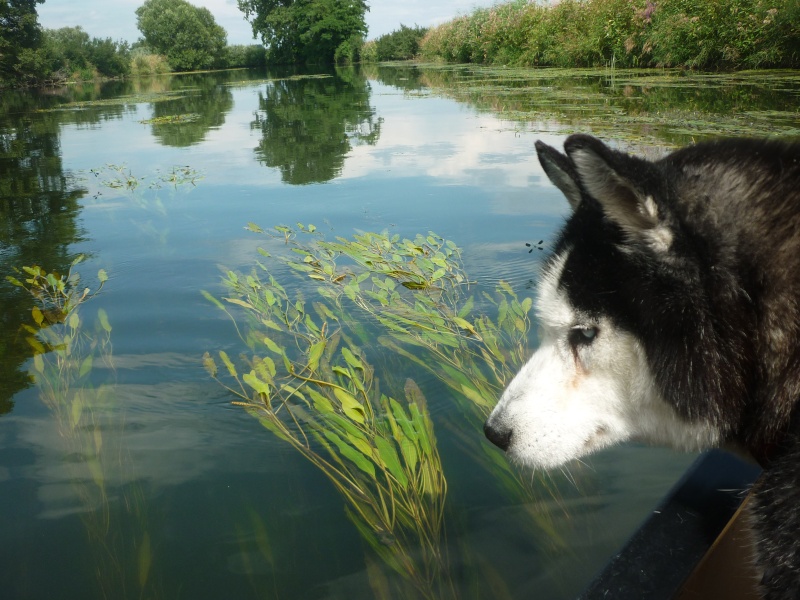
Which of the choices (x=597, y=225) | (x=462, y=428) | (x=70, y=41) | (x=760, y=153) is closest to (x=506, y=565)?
(x=462, y=428)

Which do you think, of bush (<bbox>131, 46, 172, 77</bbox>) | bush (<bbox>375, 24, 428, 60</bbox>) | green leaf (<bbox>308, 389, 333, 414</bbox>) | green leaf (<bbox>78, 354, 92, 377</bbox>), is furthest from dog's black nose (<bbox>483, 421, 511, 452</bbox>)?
bush (<bbox>131, 46, 172, 77</bbox>)

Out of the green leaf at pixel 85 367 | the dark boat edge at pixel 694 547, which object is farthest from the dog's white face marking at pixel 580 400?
the green leaf at pixel 85 367

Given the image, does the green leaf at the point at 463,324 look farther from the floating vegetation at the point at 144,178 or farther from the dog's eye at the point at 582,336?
the floating vegetation at the point at 144,178

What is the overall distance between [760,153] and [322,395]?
84.7 inches

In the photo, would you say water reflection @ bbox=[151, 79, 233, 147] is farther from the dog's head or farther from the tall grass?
the tall grass

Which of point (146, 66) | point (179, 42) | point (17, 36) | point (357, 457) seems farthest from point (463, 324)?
point (179, 42)

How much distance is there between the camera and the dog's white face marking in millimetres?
1623

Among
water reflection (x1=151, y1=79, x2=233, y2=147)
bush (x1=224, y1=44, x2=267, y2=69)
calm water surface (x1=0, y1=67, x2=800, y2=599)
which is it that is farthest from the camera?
bush (x1=224, y1=44, x2=267, y2=69)

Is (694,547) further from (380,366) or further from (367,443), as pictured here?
(380,366)

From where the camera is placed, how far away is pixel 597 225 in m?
1.63

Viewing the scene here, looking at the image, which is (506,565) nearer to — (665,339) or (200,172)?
(665,339)


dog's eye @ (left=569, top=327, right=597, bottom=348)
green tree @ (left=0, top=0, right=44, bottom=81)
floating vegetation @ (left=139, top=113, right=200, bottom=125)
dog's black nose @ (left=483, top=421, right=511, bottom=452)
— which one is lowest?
dog's black nose @ (left=483, top=421, right=511, bottom=452)

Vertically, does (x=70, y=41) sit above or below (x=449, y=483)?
above

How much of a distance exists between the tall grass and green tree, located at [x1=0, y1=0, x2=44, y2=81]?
1115 inches
